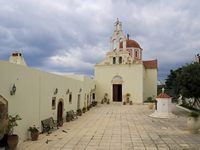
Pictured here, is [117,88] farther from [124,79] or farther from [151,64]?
[151,64]

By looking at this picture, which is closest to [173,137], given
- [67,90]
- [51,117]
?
[51,117]

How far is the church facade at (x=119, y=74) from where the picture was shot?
34.5 m

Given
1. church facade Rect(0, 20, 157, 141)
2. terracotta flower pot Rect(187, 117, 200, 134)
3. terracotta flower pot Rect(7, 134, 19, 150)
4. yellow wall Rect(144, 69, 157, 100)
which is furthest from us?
yellow wall Rect(144, 69, 157, 100)

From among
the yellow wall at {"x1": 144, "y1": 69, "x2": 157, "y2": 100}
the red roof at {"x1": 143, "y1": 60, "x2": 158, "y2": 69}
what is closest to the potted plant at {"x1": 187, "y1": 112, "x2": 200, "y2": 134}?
the yellow wall at {"x1": 144, "y1": 69, "x2": 157, "y2": 100}

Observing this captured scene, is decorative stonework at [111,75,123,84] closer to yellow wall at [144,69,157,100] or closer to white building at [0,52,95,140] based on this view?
yellow wall at [144,69,157,100]

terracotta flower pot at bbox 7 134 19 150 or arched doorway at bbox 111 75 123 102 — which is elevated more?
arched doorway at bbox 111 75 123 102

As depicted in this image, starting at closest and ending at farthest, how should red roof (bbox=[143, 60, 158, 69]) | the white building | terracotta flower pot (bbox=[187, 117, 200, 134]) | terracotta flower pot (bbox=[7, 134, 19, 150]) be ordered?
terracotta flower pot (bbox=[7, 134, 19, 150])
the white building
terracotta flower pot (bbox=[187, 117, 200, 134])
red roof (bbox=[143, 60, 158, 69])

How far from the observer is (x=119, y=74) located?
35438mm

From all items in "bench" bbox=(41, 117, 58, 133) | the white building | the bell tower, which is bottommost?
"bench" bbox=(41, 117, 58, 133)

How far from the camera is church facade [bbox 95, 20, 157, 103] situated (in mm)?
34531

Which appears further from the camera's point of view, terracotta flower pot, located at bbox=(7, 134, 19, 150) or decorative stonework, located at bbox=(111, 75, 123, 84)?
decorative stonework, located at bbox=(111, 75, 123, 84)

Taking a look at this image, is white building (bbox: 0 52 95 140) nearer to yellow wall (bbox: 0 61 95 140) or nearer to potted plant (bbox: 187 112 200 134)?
yellow wall (bbox: 0 61 95 140)

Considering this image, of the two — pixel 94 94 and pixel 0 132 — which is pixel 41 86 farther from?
pixel 94 94

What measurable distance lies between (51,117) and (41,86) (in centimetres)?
250
